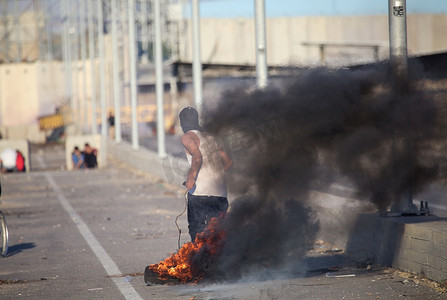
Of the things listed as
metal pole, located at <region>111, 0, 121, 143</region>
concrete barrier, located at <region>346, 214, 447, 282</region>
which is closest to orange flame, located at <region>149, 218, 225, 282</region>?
concrete barrier, located at <region>346, 214, 447, 282</region>

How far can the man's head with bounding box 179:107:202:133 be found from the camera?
944cm

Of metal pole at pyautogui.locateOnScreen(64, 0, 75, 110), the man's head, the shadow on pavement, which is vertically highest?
metal pole at pyautogui.locateOnScreen(64, 0, 75, 110)

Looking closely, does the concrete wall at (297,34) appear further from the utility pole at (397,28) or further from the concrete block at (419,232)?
the concrete block at (419,232)

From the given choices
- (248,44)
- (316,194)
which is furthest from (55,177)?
Answer: (248,44)

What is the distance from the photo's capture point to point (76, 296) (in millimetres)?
8781

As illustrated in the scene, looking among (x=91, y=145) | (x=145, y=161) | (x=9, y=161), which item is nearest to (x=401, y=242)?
(x=145, y=161)

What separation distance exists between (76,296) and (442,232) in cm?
380

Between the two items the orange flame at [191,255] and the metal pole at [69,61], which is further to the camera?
the metal pole at [69,61]

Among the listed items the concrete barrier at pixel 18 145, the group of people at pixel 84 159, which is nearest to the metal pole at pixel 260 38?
the group of people at pixel 84 159

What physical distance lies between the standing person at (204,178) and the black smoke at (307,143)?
6.9 inches

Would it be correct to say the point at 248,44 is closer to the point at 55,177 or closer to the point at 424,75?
the point at 55,177

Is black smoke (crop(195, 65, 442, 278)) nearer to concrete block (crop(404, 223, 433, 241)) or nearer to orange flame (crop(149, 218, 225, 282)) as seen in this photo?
orange flame (crop(149, 218, 225, 282))

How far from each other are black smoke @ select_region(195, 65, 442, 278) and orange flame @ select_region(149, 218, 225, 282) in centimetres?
14

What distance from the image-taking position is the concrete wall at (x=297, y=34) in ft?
248
